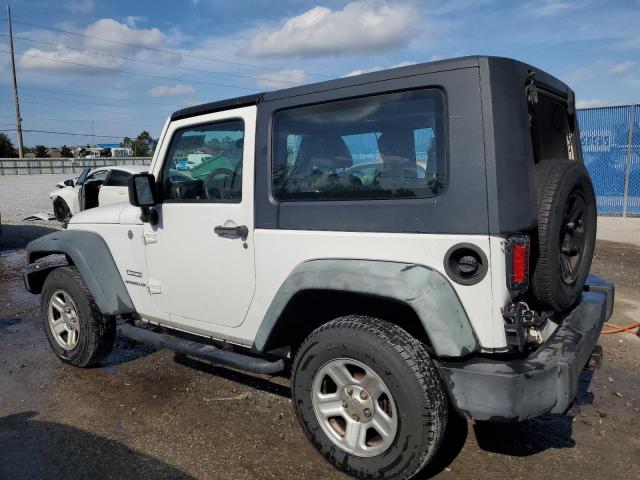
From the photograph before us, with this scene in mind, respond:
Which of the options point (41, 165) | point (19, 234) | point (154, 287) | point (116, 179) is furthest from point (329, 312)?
point (41, 165)

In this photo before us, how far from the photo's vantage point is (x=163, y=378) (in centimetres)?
429

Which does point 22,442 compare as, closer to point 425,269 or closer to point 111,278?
point 111,278

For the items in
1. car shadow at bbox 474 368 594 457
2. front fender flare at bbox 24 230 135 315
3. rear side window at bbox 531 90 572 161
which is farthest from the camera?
front fender flare at bbox 24 230 135 315

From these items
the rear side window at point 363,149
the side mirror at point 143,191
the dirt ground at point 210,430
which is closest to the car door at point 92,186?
the dirt ground at point 210,430

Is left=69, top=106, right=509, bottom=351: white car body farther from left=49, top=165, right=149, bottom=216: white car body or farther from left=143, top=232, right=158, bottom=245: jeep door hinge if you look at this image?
left=49, top=165, right=149, bottom=216: white car body

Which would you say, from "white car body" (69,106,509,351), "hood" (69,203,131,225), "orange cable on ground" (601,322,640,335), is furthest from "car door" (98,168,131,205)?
"orange cable on ground" (601,322,640,335)

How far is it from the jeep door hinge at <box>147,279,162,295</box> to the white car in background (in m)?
6.96

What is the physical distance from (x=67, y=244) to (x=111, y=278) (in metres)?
0.47

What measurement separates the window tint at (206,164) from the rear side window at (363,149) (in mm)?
331

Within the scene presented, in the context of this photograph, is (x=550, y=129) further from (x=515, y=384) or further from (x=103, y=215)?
(x=103, y=215)

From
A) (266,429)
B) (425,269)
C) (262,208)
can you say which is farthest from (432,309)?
(266,429)

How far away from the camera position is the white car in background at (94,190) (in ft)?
38.4

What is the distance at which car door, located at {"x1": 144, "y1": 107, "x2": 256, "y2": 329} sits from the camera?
3223mm

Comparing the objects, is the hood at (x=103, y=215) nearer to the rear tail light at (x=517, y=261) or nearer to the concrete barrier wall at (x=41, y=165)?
the rear tail light at (x=517, y=261)
